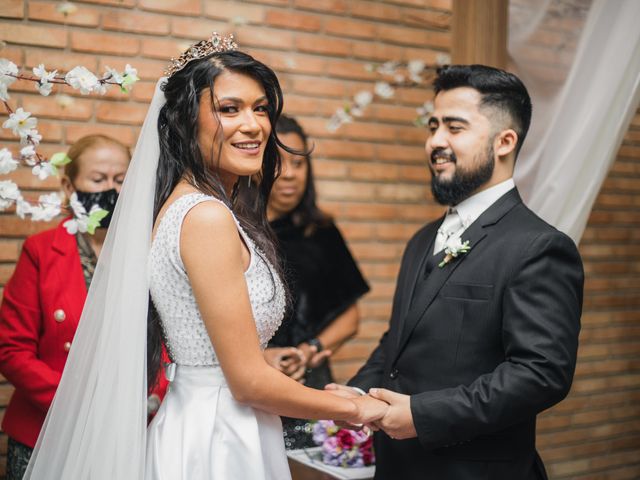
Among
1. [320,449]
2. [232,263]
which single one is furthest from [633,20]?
[320,449]

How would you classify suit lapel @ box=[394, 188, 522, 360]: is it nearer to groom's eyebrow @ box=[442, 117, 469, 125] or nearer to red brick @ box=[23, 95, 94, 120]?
groom's eyebrow @ box=[442, 117, 469, 125]

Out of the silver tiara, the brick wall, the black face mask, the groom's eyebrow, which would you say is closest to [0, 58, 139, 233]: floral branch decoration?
the silver tiara

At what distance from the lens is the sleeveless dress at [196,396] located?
195 cm

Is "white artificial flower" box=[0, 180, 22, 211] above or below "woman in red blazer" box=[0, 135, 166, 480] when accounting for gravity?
above

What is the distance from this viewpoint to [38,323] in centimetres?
279

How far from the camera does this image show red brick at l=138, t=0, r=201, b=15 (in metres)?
3.62

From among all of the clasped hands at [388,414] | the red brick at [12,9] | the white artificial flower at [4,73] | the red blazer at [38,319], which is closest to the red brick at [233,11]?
the red brick at [12,9]

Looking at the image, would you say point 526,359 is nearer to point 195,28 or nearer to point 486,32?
point 486,32

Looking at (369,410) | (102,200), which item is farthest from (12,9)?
(369,410)

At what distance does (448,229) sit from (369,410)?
0.67 metres

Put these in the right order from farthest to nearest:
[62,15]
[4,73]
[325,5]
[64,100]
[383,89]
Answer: [383,89]
[325,5]
[62,15]
[64,100]
[4,73]

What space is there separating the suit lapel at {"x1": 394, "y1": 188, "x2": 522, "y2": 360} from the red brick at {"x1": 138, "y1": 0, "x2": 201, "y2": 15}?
196 centimetres

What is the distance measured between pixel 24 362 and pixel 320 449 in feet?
3.75

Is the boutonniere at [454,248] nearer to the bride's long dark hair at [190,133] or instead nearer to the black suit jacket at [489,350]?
the black suit jacket at [489,350]
